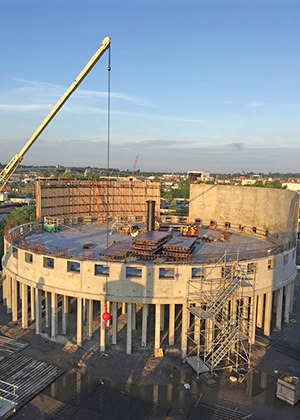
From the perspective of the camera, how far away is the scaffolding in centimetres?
3173

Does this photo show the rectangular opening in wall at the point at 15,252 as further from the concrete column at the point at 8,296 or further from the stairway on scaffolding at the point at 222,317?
the stairway on scaffolding at the point at 222,317

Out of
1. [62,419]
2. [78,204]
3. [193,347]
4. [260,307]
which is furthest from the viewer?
[78,204]

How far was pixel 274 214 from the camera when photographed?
51812 mm

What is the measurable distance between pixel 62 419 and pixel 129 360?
8562 millimetres

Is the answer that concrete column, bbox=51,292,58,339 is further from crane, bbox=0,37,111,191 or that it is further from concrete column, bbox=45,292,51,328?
crane, bbox=0,37,111,191

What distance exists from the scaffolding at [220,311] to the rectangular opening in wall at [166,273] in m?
2.00

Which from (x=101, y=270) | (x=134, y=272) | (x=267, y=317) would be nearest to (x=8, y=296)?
(x=101, y=270)

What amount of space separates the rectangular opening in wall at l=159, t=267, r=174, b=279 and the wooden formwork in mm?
25745

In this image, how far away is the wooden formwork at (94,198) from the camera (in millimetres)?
60469

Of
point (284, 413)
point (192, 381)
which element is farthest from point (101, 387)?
point (284, 413)

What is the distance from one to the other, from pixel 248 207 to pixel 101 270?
94.3 feet

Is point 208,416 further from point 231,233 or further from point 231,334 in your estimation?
point 231,233

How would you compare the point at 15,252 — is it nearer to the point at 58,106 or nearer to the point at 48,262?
the point at 48,262

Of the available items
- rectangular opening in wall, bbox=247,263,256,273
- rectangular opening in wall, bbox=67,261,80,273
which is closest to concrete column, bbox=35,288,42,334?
rectangular opening in wall, bbox=67,261,80,273
